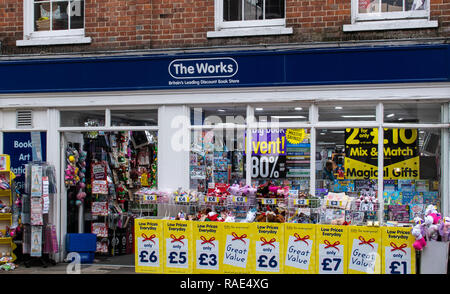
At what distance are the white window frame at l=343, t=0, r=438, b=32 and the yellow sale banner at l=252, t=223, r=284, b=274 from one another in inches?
138

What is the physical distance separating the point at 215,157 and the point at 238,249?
7.00 ft

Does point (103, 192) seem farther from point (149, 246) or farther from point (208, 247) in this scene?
point (208, 247)

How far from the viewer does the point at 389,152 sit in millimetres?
8859

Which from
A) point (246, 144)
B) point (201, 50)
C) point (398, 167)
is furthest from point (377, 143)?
point (201, 50)

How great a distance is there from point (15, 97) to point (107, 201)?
2571mm

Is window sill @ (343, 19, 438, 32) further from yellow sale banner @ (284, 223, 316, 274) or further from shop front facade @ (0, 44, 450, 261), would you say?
yellow sale banner @ (284, 223, 316, 274)

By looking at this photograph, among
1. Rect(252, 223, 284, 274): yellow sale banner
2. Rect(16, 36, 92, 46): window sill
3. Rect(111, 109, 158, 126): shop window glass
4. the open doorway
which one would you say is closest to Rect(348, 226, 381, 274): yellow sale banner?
Rect(252, 223, 284, 274): yellow sale banner

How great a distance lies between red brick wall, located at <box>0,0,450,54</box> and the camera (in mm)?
9000

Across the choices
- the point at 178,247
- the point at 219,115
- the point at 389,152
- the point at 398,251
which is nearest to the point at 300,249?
the point at 398,251

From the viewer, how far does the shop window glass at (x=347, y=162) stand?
8922mm

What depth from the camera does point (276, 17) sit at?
9.45 metres

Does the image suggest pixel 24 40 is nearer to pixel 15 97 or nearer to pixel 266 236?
pixel 15 97

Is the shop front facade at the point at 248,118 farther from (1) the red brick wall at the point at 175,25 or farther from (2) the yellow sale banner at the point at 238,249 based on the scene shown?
(2) the yellow sale banner at the point at 238,249

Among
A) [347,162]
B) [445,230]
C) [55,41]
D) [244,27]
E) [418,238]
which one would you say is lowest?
[418,238]
